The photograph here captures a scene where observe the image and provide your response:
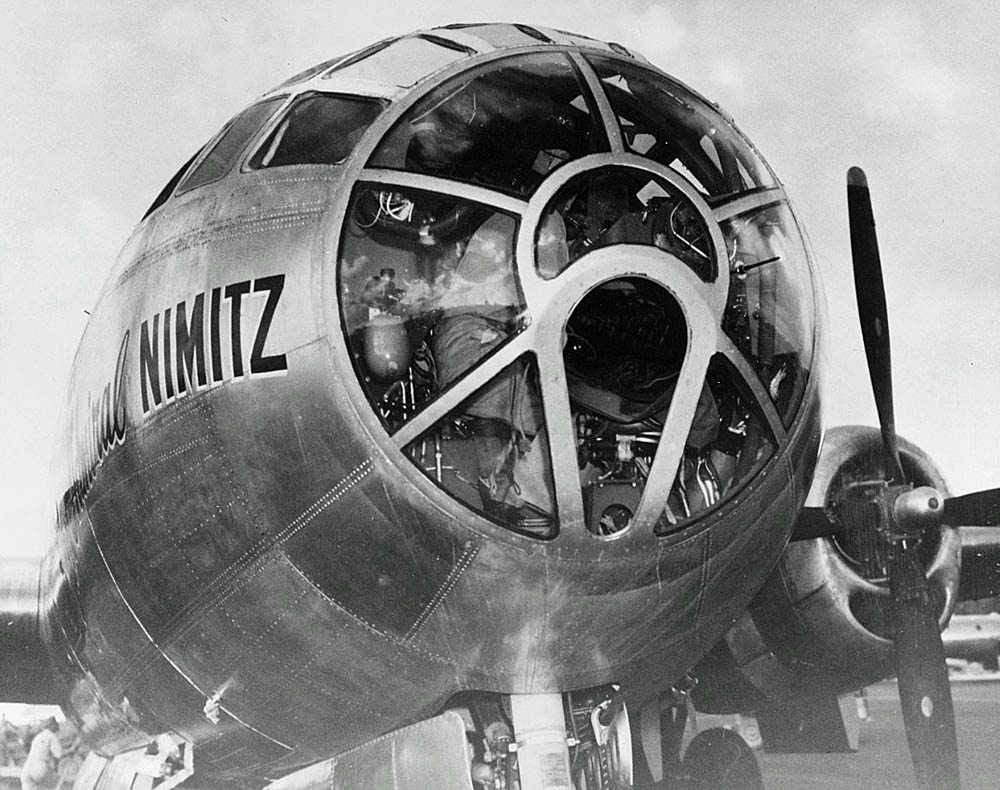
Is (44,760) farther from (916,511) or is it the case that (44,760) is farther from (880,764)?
(880,764)

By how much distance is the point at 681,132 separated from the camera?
4.70 meters

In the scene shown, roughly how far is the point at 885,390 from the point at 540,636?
4.10 m

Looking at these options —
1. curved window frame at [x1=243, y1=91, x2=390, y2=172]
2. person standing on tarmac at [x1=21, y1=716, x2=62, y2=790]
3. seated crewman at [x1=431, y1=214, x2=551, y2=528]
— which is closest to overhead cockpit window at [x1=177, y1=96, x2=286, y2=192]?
curved window frame at [x1=243, y1=91, x2=390, y2=172]

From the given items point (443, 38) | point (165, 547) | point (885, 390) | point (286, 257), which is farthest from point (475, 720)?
point (885, 390)

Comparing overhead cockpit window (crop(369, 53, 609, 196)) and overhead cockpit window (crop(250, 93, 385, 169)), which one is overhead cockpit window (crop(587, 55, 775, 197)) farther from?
overhead cockpit window (crop(250, 93, 385, 169))

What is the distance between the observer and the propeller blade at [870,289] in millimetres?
7434

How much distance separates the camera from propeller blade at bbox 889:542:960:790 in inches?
296

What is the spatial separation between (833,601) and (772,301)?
4.02 metres

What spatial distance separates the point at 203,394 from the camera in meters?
4.21

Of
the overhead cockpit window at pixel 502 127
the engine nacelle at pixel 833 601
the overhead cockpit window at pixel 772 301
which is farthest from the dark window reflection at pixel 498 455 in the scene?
the engine nacelle at pixel 833 601

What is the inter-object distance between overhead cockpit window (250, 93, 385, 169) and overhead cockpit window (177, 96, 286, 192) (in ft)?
0.59

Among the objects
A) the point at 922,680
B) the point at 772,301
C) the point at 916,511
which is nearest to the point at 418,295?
the point at 772,301

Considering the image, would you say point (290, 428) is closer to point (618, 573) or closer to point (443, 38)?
point (618, 573)

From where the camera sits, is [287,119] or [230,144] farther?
[230,144]
